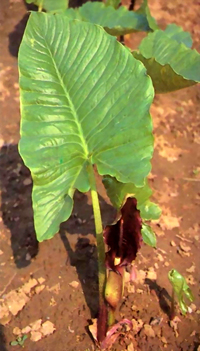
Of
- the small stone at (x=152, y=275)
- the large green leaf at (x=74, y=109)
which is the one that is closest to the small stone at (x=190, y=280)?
the small stone at (x=152, y=275)

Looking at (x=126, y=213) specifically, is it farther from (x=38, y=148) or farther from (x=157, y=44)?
(x=157, y=44)

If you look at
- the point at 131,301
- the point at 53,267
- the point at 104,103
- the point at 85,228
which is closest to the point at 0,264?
the point at 53,267

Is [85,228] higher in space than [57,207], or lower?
lower

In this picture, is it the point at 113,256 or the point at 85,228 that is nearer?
the point at 113,256

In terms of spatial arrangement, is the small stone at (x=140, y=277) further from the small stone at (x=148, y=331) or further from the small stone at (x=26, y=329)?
the small stone at (x=26, y=329)

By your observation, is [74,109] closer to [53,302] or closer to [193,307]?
[53,302]

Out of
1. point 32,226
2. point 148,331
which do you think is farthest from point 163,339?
point 32,226
